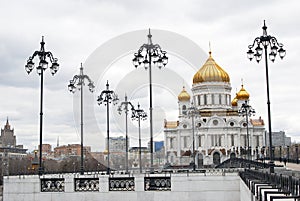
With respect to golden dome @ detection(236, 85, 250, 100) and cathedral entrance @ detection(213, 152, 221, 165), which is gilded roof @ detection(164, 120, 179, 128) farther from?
golden dome @ detection(236, 85, 250, 100)

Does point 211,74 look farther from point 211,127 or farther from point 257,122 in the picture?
point 257,122

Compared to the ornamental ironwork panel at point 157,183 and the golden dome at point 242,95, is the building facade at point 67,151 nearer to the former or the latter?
the golden dome at point 242,95

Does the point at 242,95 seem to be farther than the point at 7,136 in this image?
No

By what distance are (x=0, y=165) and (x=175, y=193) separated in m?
65.9

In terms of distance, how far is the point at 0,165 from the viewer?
79438 millimetres

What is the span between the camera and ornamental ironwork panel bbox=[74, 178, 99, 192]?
822 inches

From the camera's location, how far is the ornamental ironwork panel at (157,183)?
67.8ft

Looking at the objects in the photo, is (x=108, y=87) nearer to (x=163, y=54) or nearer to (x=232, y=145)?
(x=163, y=54)

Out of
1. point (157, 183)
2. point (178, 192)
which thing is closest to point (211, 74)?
point (157, 183)

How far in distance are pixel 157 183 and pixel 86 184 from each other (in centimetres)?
344

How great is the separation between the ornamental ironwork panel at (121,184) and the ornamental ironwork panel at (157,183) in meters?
0.67

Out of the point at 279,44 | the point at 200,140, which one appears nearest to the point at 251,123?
the point at 200,140

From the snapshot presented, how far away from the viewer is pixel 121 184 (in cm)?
2078

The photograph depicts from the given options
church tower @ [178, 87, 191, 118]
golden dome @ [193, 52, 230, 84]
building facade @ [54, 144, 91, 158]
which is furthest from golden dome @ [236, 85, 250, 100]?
building facade @ [54, 144, 91, 158]
